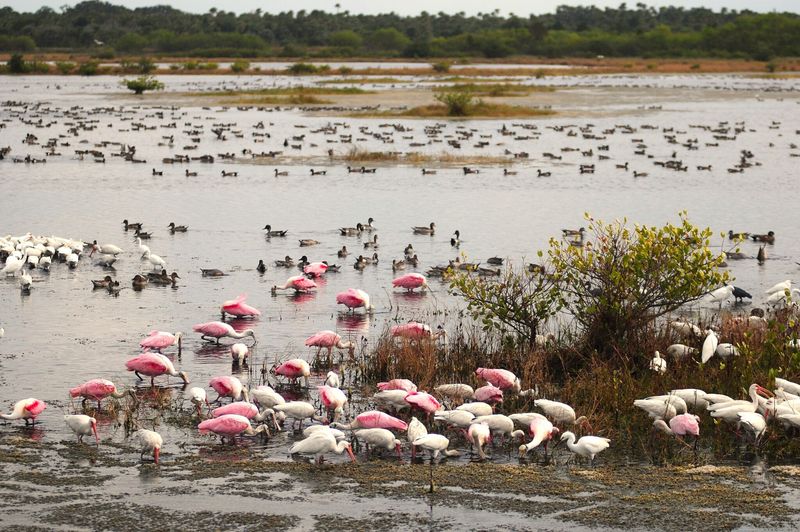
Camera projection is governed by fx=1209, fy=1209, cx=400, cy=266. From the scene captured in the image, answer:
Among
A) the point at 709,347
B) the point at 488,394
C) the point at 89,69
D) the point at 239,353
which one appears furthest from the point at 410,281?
the point at 89,69

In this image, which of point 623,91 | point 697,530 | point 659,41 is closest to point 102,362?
point 697,530

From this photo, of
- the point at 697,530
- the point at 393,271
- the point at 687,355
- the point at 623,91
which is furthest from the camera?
the point at 623,91

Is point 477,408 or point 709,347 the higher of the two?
point 709,347

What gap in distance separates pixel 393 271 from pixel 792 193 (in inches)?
639

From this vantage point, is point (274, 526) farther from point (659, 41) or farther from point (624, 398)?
point (659, 41)

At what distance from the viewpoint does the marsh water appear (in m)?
10.5

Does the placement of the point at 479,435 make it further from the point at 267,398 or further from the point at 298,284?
the point at 298,284

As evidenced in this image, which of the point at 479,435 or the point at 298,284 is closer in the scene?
the point at 479,435

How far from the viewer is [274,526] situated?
32.3ft

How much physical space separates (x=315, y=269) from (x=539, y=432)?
1026cm

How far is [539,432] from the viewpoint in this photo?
1133cm

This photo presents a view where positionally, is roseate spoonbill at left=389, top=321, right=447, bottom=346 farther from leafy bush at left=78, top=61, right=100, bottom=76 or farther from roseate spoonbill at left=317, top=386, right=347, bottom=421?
leafy bush at left=78, top=61, right=100, bottom=76

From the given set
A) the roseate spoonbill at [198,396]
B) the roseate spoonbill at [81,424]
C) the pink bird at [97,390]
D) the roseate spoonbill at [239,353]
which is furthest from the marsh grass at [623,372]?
the roseate spoonbill at [81,424]

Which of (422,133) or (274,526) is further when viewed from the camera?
(422,133)
